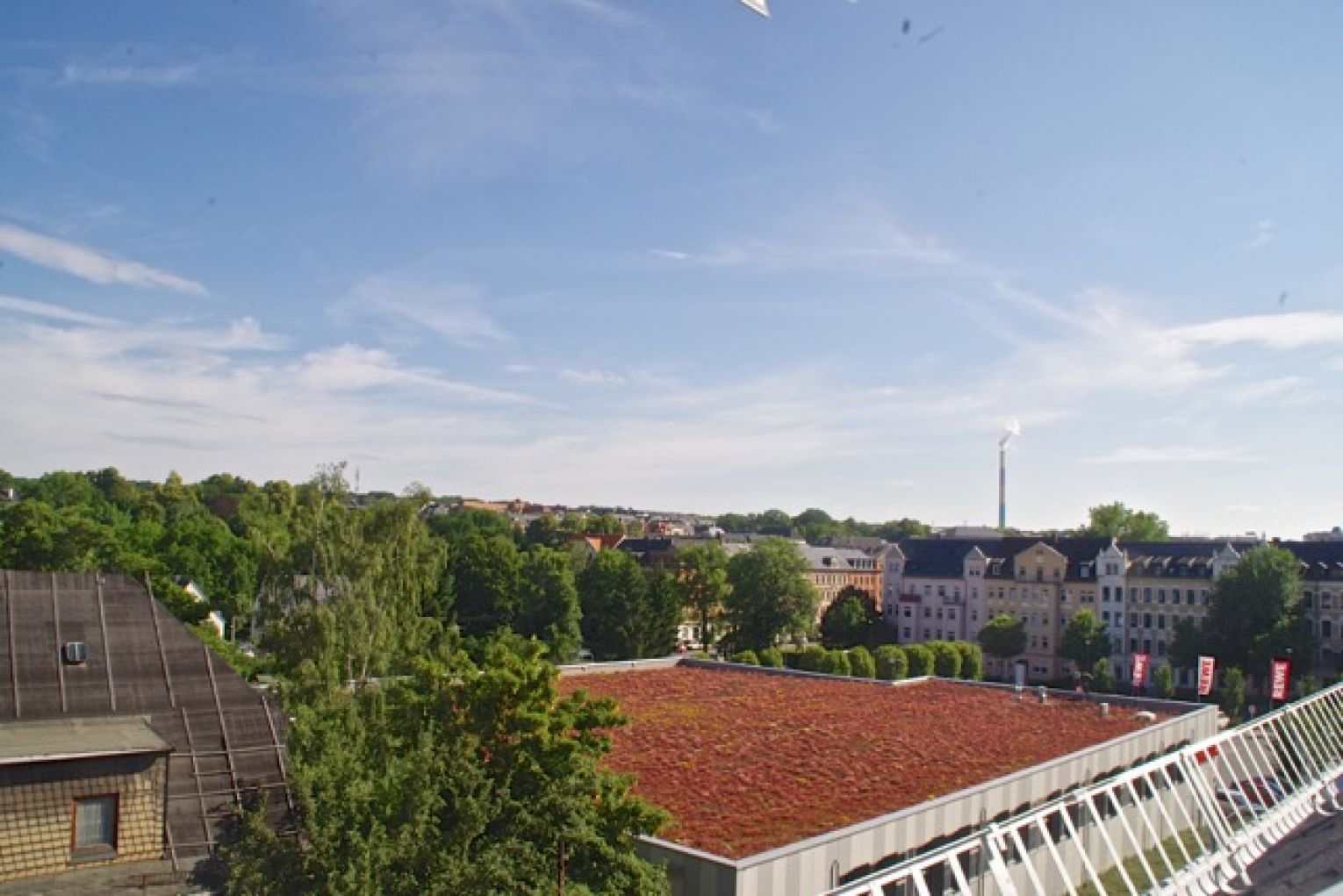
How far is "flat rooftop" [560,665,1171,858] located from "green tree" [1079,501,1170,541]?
2866 inches

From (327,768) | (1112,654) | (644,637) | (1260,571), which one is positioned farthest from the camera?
(1112,654)

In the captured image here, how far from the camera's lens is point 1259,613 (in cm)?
6306

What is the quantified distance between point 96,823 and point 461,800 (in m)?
8.28

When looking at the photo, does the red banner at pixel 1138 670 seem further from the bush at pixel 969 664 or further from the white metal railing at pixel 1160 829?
the white metal railing at pixel 1160 829

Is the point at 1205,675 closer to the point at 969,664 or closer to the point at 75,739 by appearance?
the point at 969,664

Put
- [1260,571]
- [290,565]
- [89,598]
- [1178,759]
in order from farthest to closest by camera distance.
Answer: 1. [1260,571]
2. [290,565]
3. [89,598]
4. [1178,759]

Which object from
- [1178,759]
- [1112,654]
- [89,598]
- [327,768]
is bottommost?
[1112,654]

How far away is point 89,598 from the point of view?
2083cm

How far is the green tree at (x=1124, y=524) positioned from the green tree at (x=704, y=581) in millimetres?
48411

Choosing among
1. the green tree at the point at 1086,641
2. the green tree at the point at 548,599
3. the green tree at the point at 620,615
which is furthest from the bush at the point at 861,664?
the green tree at the point at 1086,641

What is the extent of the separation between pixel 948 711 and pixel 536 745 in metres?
24.0

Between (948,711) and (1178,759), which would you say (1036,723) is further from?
(1178,759)

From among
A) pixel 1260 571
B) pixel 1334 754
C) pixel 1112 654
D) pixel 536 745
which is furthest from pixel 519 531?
pixel 536 745

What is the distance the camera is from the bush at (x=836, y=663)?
55156mm
